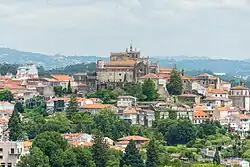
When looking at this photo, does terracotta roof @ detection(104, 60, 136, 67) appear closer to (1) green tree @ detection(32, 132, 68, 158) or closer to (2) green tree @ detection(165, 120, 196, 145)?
(2) green tree @ detection(165, 120, 196, 145)

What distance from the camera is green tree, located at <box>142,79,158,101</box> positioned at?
63.0 metres

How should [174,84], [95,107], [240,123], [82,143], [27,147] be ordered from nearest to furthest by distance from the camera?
[27,147]
[82,143]
[95,107]
[240,123]
[174,84]

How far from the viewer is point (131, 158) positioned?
4650 centimetres

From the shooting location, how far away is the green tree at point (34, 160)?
41.0 meters

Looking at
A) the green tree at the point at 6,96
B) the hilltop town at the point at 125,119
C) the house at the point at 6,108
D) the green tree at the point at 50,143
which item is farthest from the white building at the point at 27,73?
the green tree at the point at 50,143

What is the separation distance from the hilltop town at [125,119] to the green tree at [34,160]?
0.05 m

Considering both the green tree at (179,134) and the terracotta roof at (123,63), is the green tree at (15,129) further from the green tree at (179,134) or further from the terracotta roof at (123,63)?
the terracotta roof at (123,63)

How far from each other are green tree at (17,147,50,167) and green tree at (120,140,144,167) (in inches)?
212

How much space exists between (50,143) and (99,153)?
2.99 meters

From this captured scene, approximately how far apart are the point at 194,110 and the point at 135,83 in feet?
18.5

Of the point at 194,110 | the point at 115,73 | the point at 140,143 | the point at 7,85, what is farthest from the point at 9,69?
the point at 140,143

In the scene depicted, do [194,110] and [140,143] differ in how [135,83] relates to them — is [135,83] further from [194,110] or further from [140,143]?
[140,143]

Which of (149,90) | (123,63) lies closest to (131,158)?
(149,90)

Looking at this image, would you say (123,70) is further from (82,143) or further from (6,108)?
(82,143)
